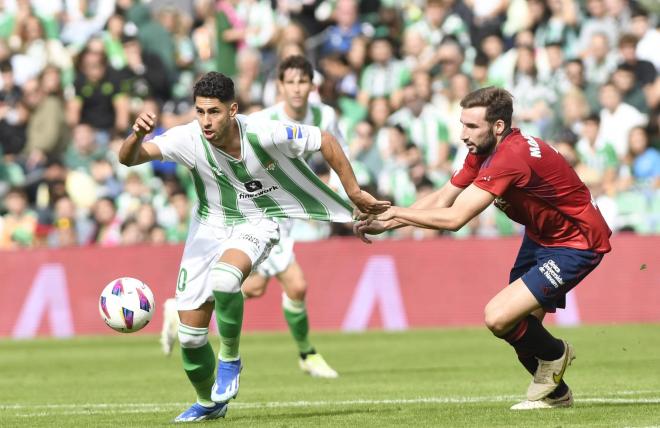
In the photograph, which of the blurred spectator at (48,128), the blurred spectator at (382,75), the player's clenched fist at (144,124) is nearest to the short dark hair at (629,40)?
the blurred spectator at (382,75)

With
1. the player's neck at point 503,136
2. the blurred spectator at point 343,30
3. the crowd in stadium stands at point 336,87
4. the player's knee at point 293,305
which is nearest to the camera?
the player's neck at point 503,136

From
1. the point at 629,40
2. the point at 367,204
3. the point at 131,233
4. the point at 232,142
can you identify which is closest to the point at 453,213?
the point at 367,204

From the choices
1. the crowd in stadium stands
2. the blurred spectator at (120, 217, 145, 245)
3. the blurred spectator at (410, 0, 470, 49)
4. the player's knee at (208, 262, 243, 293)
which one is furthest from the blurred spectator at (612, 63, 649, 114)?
the player's knee at (208, 262, 243, 293)

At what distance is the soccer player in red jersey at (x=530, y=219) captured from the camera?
836 centimetres

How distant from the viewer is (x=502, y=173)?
27.3 ft

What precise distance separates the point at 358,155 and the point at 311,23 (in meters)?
3.65

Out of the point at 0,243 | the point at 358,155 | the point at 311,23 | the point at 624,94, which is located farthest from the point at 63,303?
the point at 624,94

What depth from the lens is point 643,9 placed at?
19.8 m

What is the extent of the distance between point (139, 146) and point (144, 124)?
0.30m

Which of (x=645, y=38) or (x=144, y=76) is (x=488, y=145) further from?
(x=144, y=76)

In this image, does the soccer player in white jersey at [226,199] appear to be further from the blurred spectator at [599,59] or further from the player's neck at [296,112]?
the blurred spectator at [599,59]

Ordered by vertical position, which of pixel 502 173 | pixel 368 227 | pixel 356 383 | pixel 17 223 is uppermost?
pixel 502 173

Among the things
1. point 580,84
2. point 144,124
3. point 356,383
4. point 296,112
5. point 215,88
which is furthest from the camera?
point 580,84

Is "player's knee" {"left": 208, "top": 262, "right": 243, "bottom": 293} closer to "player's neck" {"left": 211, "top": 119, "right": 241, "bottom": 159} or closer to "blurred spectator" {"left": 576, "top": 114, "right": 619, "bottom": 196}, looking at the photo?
"player's neck" {"left": 211, "top": 119, "right": 241, "bottom": 159}
